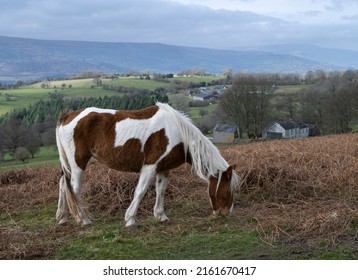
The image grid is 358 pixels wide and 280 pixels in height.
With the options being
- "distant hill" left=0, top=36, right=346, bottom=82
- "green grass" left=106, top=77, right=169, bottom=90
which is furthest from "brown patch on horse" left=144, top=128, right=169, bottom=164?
"distant hill" left=0, top=36, right=346, bottom=82

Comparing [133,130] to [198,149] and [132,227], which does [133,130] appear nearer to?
[198,149]

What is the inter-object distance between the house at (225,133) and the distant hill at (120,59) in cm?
5363

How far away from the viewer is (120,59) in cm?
12725

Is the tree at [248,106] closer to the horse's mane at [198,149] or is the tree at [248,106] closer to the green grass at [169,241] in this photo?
the green grass at [169,241]

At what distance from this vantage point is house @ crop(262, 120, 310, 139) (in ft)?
117

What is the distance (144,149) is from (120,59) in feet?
409

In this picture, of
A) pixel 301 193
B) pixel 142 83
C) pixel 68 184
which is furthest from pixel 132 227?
pixel 142 83

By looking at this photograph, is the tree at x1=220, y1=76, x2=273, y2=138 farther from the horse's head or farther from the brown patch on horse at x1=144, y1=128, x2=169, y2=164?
the brown patch on horse at x1=144, y1=128, x2=169, y2=164

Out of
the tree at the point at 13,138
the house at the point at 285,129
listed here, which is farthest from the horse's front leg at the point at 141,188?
the tree at the point at 13,138

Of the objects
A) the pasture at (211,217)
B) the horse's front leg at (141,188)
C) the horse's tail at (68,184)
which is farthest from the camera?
the horse's tail at (68,184)

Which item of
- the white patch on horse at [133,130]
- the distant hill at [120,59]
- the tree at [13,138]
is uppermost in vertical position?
the distant hill at [120,59]

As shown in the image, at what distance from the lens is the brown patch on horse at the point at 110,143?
646cm

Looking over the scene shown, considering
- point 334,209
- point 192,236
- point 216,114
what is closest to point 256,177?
point 334,209

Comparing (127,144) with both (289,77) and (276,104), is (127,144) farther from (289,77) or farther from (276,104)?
(289,77)
